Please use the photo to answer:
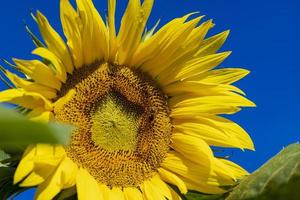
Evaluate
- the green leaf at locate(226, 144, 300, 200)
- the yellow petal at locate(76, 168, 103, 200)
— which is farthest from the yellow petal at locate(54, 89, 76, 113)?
the green leaf at locate(226, 144, 300, 200)

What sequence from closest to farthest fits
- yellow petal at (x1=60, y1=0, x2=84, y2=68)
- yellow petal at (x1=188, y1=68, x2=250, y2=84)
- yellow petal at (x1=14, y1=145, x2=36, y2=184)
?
yellow petal at (x1=14, y1=145, x2=36, y2=184) < yellow petal at (x1=60, y1=0, x2=84, y2=68) < yellow petal at (x1=188, y1=68, x2=250, y2=84)

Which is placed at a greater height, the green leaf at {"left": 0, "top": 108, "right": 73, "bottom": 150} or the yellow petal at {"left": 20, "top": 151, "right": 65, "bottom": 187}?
the yellow petal at {"left": 20, "top": 151, "right": 65, "bottom": 187}

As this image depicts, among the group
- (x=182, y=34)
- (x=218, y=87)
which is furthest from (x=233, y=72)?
(x=182, y=34)

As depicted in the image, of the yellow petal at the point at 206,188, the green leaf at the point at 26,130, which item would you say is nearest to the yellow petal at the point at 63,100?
the yellow petal at the point at 206,188

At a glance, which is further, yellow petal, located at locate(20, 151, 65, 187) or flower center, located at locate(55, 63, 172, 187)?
flower center, located at locate(55, 63, 172, 187)

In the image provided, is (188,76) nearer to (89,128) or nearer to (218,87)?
(218,87)

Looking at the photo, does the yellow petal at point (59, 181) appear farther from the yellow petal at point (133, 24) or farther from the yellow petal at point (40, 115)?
the yellow petal at point (133, 24)

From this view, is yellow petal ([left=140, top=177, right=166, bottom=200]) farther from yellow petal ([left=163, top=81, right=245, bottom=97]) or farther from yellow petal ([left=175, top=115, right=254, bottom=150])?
yellow petal ([left=163, top=81, right=245, bottom=97])
